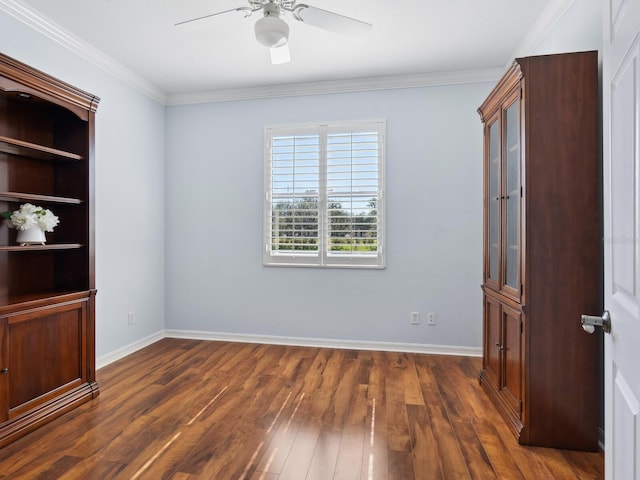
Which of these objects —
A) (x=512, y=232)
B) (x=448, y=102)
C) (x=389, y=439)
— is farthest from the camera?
(x=448, y=102)

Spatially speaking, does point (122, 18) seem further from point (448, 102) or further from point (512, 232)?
point (512, 232)

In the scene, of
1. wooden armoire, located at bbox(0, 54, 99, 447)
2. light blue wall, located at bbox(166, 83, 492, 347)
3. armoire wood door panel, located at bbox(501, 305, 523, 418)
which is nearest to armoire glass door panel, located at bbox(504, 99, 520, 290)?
armoire wood door panel, located at bbox(501, 305, 523, 418)

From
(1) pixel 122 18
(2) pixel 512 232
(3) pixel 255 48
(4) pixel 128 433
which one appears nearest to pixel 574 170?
(2) pixel 512 232

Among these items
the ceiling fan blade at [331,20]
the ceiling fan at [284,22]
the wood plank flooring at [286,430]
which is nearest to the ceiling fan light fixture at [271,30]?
the ceiling fan at [284,22]

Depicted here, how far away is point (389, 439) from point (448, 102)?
3.07 m

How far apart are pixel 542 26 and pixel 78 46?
364cm

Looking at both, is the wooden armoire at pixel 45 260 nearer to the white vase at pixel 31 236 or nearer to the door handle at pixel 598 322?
the white vase at pixel 31 236

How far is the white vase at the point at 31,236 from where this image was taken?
238 centimetres

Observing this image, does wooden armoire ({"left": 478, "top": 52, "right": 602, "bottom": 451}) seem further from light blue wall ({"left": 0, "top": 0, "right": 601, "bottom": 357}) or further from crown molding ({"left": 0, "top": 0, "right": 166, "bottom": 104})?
crown molding ({"left": 0, "top": 0, "right": 166, "bottom": 104})

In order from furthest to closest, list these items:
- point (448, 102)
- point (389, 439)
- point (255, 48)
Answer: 1. point (448, 102)
2. point (255, 48)
3. point (389, 439)

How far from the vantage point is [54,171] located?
2.82 meters

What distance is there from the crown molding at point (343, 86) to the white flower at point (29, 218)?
2272 mm

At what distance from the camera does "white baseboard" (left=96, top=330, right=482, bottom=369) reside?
3648 millimetres

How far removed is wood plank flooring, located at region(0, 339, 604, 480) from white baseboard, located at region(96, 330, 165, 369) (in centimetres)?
11
